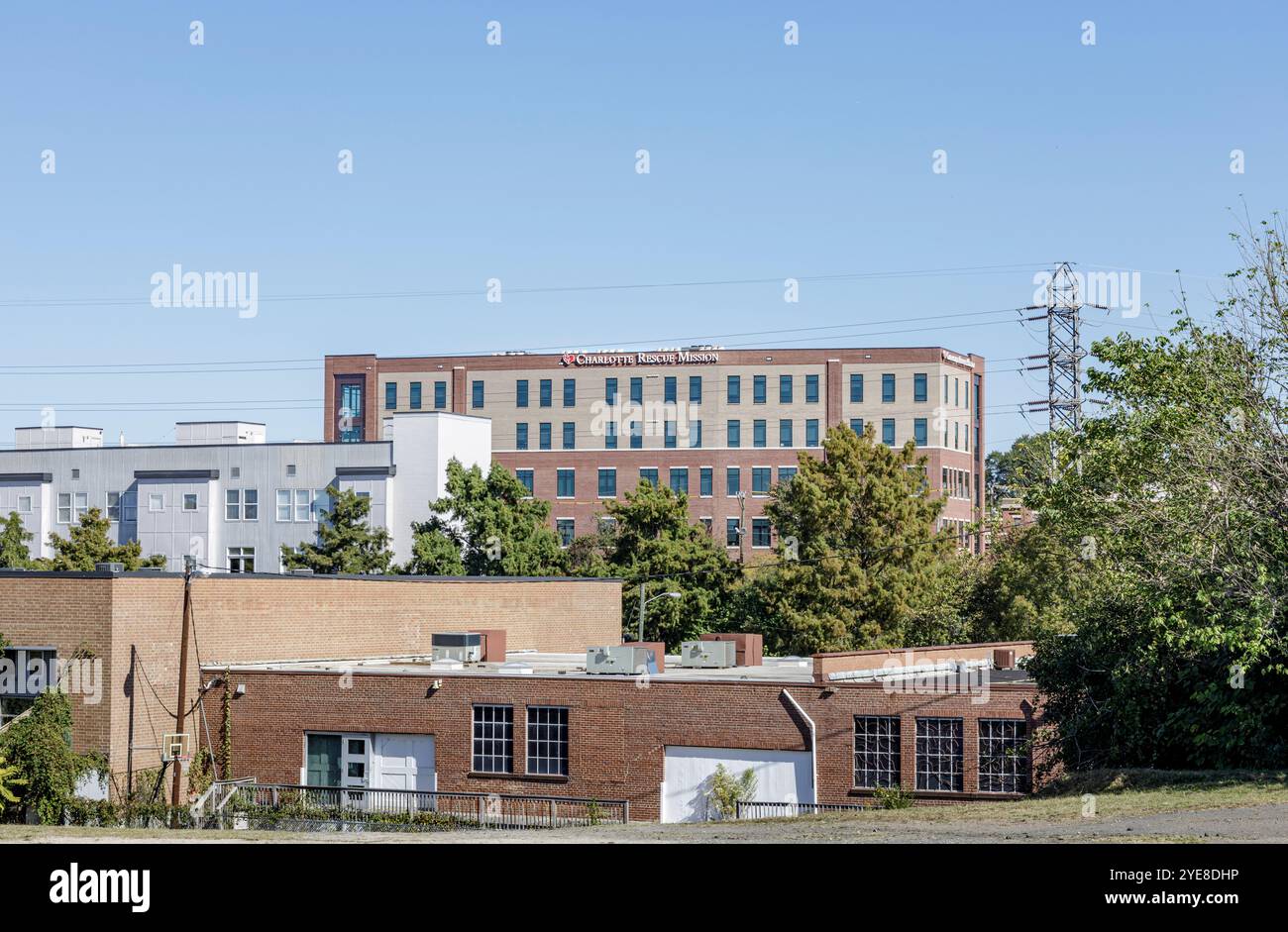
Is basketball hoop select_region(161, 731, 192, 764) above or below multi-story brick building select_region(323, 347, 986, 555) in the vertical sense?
below

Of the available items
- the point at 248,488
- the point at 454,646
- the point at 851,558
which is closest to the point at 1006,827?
the point at 454,646

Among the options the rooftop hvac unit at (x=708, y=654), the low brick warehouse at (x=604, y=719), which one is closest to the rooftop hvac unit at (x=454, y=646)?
the low brick warehouse at (x=604, y=719)

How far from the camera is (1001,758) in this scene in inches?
1296

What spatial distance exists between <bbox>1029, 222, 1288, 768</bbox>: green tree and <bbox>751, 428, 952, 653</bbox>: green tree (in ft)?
100

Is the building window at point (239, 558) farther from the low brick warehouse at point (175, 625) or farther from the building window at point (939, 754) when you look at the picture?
the building window at point (939, 754)

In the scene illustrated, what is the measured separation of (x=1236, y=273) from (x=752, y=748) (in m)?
15.3

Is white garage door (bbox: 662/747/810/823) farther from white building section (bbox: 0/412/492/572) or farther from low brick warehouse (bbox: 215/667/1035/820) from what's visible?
white building section (bbox: 0/412/492/572)

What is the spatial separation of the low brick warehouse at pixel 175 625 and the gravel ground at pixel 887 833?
684 inches

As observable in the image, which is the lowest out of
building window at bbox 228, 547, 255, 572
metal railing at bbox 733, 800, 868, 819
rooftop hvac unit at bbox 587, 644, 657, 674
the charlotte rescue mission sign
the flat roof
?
metal railing at bbox 733, 800, 868, 819

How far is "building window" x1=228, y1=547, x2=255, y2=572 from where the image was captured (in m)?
76.3

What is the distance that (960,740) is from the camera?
109 ft

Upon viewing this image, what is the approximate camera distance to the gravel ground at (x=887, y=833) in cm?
1652

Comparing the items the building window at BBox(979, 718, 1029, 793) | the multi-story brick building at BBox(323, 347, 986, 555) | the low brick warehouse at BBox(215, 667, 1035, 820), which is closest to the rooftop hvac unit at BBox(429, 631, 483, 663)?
the low brick warehouse at BBox(215, 667, 1035, 820)
